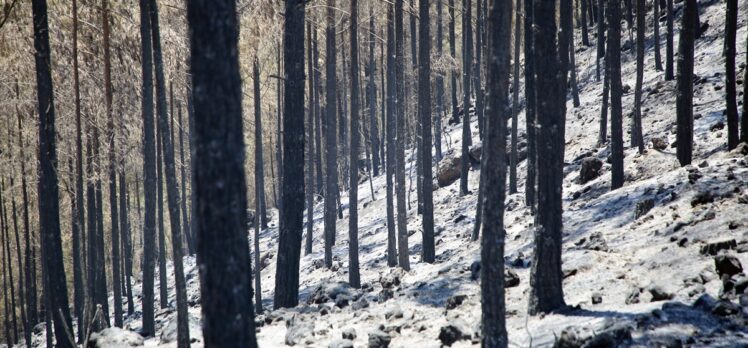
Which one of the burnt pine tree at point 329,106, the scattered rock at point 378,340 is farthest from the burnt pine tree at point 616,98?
the scattered rock at point 378,340

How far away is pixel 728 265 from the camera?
846 cm

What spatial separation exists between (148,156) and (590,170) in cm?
1291

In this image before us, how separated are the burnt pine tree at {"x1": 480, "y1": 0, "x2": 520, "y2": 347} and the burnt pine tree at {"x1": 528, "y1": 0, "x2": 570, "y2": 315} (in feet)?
5.05

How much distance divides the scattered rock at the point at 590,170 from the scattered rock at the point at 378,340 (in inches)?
505

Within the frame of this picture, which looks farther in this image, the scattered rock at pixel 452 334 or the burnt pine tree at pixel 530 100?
the burnt pine tree at pixel 530 100

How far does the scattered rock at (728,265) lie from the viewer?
8.39m

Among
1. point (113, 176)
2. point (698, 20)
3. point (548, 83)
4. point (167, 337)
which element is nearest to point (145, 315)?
point (167, 337)

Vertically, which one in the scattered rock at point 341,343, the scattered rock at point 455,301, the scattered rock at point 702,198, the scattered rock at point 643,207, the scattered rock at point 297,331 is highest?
the scattered rock at point 702,198

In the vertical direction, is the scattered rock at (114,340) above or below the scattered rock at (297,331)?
below

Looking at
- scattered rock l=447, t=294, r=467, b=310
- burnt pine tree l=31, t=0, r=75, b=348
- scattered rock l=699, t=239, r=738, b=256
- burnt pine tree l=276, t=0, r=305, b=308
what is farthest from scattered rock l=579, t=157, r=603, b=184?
burnt pine tree l=31, t=0, r=75, b=348

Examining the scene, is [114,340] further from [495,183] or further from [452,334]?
[495,183]

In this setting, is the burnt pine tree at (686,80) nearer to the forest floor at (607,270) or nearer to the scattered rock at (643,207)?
the forest floor at (607,270)

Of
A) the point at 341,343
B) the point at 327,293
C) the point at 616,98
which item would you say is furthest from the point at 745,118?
the point at 341,343

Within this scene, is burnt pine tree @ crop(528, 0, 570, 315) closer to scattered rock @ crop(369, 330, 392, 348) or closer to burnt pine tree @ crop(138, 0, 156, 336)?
scattered rock @ crop(369, 330, 392, 348)
